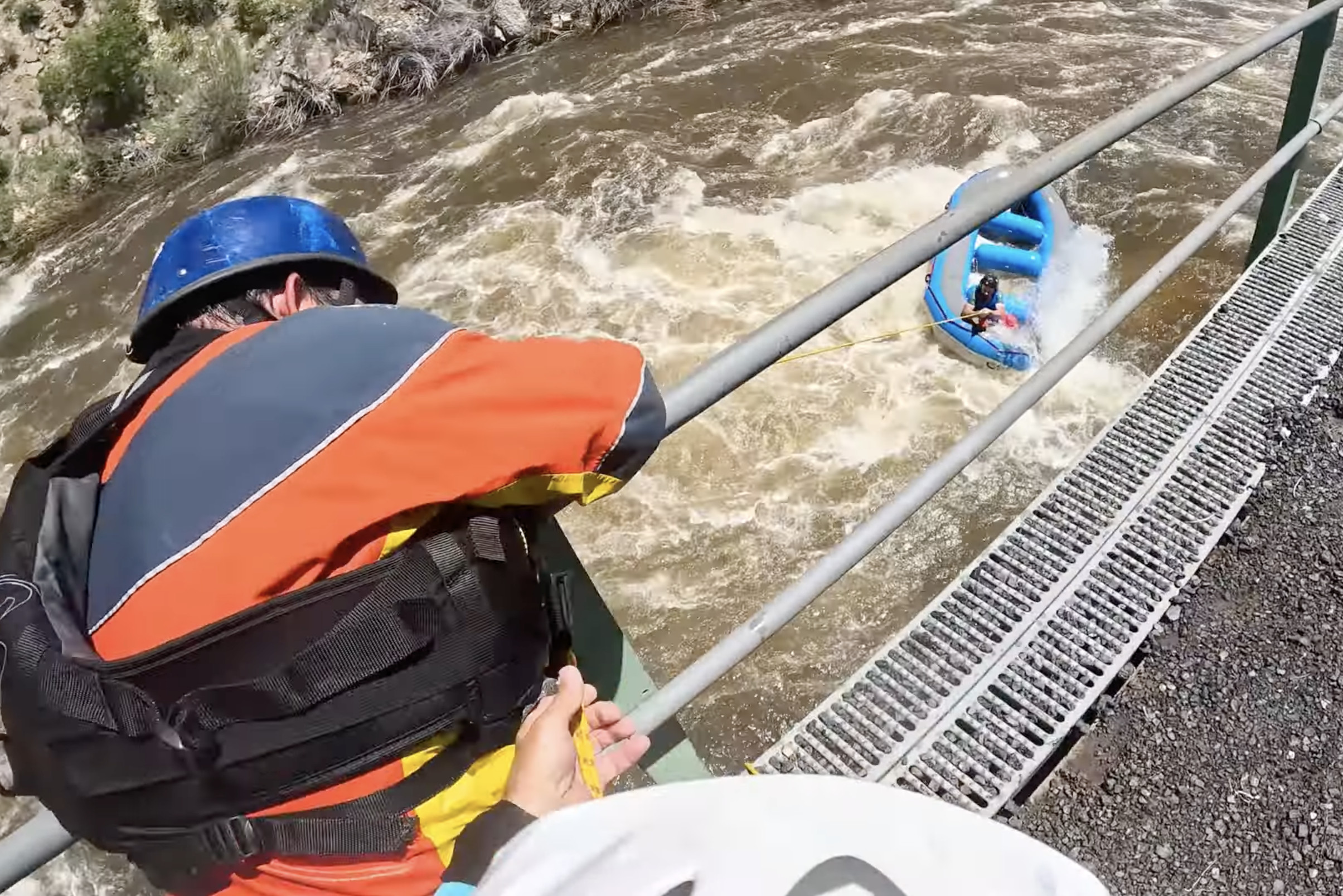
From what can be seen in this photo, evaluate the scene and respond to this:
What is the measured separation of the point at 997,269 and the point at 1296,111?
421cm

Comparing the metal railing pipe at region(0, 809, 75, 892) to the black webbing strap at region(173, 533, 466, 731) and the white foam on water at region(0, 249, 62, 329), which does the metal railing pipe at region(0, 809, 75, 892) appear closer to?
Result: the black webbing strap at region(173, 533, 466, 731)

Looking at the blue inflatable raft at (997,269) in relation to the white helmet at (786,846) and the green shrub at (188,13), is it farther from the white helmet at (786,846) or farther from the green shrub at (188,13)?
the green shrub at (188,13)

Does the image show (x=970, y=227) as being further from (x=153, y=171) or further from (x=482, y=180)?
(x=153, y=171)

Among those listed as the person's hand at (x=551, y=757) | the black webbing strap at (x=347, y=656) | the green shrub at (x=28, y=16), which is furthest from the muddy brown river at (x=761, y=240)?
the black webbing strap at (x=347, y=656)

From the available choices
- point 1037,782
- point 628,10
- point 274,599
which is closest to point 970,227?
point 274,599

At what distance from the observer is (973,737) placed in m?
2.33

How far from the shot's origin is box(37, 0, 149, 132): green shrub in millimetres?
9953

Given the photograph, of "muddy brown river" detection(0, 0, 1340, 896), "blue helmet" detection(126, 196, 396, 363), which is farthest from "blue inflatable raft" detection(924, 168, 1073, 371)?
"blue helmet" detection(126, 196, 396, 363)

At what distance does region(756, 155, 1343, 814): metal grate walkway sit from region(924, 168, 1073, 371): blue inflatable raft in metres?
3.21

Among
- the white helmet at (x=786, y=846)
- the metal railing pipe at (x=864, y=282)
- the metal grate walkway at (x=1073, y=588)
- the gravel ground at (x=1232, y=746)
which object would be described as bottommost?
the gravel ground at (x=1232, y=746)

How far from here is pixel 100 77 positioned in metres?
9.98

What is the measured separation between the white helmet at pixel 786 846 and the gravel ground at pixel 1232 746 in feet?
5.21

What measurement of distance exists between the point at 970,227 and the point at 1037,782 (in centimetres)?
157

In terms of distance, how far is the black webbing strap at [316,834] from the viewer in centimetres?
108
